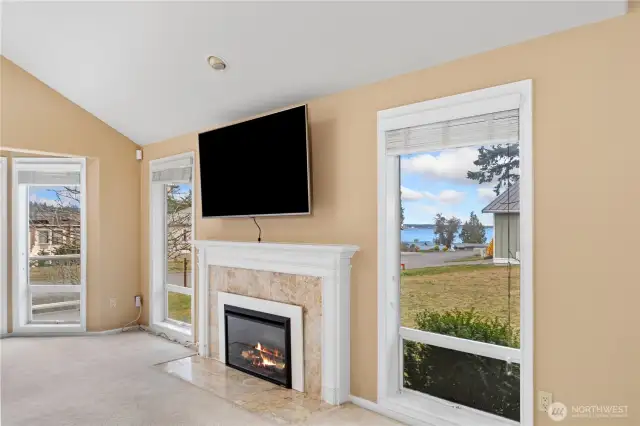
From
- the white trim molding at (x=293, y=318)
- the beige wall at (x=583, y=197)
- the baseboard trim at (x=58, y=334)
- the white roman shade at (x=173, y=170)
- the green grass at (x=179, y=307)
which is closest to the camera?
the beige wall at (x=583, y=197)

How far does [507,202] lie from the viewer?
2.84 m

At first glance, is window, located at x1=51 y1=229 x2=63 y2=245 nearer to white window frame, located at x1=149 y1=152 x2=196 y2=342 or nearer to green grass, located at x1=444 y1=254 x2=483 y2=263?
white window frame, located at x1=149 y1=152 x2=196 y2=342

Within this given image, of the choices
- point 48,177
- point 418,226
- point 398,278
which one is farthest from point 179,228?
point 418,226

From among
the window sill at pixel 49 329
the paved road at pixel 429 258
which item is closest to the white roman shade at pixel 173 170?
the window sill at pixel 49 329

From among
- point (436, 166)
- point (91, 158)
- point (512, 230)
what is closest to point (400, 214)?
point (436, 166)

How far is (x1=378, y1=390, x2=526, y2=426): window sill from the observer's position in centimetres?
291

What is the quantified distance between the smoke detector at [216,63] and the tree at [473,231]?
207cm

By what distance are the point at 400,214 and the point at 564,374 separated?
4.53 ft

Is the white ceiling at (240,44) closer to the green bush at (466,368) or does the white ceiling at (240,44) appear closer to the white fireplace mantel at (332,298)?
the white fireplace mantel at (332,298)

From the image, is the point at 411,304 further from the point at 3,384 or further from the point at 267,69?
the point at 3,384

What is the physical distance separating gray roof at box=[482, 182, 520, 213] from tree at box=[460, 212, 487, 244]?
3.6 inches

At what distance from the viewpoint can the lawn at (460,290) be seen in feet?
9.37

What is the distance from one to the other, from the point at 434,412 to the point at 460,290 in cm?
76

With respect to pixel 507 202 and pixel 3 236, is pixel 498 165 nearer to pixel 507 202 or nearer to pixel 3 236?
pixel 507 202
